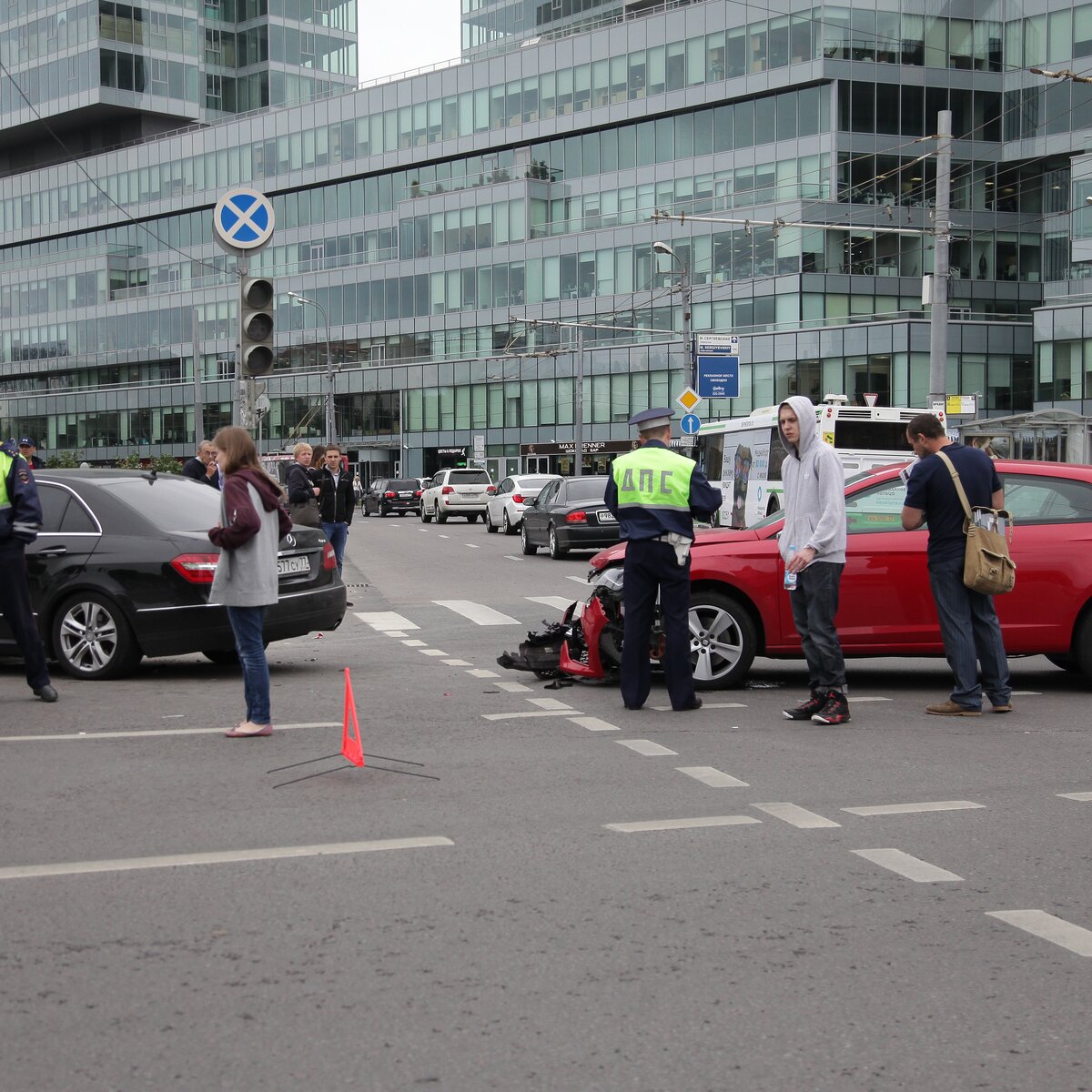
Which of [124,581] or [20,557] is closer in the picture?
[20,557]

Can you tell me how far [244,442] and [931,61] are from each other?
6226cm

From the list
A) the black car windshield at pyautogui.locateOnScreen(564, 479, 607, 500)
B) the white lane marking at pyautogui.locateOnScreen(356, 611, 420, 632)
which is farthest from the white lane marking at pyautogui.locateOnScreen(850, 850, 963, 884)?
the black car windshield at pyautogui.locateOnScreen(564, 479, 607, 500)

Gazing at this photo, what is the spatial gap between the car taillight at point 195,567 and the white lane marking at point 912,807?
5901 mm

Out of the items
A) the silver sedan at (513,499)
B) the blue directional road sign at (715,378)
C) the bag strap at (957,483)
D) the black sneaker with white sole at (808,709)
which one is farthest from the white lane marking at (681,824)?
the silver sedan at (513,499)

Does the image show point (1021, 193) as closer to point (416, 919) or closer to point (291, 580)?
point (291, 580)

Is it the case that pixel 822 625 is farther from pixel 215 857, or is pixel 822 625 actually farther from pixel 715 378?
pixel 715 378

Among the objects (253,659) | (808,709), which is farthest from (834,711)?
(253,659)

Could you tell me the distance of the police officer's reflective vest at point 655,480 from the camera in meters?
9.66

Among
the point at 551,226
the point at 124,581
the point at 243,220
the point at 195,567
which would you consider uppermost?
the point at 551,226

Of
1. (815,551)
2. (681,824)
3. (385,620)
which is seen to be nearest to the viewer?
(681,824)

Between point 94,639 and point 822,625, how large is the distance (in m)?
5.35

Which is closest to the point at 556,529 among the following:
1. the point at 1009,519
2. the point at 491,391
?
the point at 1009,519

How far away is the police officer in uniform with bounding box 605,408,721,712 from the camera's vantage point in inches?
380

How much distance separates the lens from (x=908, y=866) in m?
5.69
